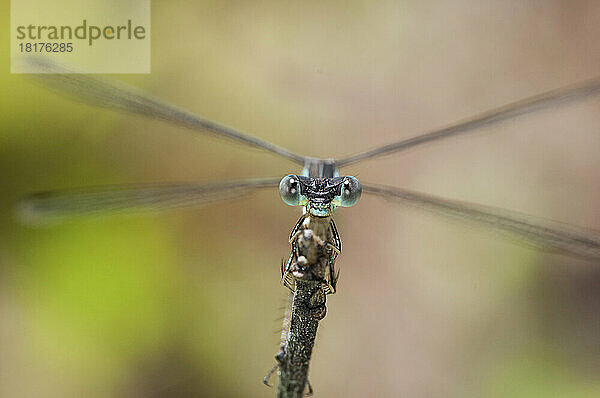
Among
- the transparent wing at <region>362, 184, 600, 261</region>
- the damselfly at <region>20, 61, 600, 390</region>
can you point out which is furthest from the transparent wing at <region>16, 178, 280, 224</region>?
the transparent wing at <region>362, 184, 600, 261</region>

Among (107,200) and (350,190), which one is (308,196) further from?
(107,200)

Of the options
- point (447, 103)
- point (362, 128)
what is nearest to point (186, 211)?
point (362, 128)

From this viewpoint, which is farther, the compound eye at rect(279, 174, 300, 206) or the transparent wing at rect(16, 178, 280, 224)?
the transparent wing at rect(16, 178, 280, 224)

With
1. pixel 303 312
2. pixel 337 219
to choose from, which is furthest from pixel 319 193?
pixel 337 219

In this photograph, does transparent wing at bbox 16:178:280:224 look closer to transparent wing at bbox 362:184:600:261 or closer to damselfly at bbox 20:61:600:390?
damselfly at bbox 20:61:600:390

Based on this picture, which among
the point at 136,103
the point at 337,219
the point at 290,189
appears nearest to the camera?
the point at 290,189

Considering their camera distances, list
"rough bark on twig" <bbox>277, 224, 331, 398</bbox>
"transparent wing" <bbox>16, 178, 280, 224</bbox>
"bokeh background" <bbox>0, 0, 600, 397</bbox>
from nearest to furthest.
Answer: "rough bark on twig" <bbox>277, 224, 331, 398</bbox> < "transparent wing" <bbox>16, 178, 280, 224</bbox> < "bokeh background" <bbox>0, 0, 600, 397</bbox>

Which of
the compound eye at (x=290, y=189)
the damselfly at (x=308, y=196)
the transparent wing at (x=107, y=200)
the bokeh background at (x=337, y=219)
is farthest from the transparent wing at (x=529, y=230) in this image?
the bokeh background at (x=337, y=219)

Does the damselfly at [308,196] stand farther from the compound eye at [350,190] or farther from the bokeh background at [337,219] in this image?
the bokeh background at [337,219]
